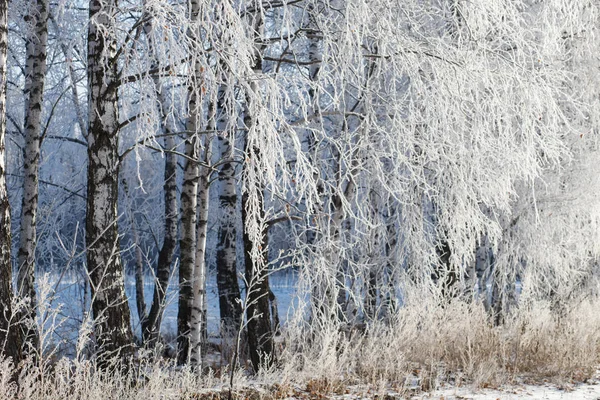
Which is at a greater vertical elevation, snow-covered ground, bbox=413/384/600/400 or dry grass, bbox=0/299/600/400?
dry grass, bbox=0/299/600/400

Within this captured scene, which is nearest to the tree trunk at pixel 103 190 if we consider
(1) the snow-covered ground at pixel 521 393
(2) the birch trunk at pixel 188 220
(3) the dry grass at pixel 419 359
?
(3) the dry grass at pixel 419 359

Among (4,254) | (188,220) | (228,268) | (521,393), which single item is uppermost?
(188,220)

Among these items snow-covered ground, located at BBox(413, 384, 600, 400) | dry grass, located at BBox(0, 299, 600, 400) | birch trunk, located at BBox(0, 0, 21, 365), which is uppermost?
birch trunk, located at BBox(0, 0, 21, 365)

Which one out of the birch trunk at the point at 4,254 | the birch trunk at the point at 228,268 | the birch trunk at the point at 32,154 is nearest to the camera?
the birch trunk at the point at 4,254

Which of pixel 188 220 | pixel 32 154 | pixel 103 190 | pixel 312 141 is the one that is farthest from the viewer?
pixel 312 141

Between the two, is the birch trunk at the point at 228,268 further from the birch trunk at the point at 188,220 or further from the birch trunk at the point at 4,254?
the birch trunk at the point at 4,254

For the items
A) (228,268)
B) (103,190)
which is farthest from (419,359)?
(103,190)

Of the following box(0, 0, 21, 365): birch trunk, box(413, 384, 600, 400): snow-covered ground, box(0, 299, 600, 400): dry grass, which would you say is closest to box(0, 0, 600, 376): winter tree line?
box(0, 0, 21, 365): birch trunk

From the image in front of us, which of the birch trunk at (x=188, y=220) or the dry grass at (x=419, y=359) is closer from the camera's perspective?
the dry grass at (x=419, y=359)

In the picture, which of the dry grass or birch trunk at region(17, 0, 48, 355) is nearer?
the dry grass

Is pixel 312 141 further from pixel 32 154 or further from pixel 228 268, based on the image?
pixel 32 154

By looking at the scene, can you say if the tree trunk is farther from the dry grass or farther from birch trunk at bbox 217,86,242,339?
birch trunk at bbox 217,86,242,339

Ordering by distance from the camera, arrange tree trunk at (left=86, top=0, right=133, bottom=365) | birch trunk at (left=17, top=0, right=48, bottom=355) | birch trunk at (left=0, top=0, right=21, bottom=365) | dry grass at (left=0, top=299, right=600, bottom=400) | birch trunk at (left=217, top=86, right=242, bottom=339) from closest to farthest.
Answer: birch trunk at (left=0, top=0, right=21, bottom=365) → tree trunk at (left=86, top=0, right=133, bottom=365) → dry grass at (left=0, top=299, right=600, bottom=400) → birch trunk at (left=17, top=0, right=48, bottom=355) → birch trunk at (left=217, top=86, right=242, bottom=339)

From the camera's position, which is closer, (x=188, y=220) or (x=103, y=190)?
(x=103, y=190)
